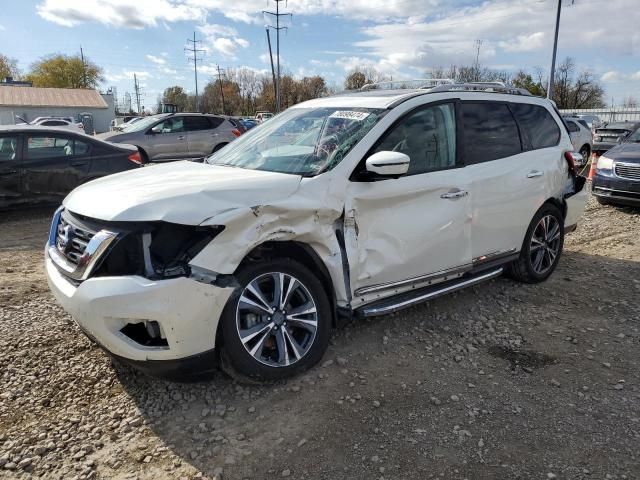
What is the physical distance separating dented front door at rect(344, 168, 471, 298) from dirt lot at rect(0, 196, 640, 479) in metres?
0.58

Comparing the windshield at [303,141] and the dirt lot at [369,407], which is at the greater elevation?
the windshield at [303,141]

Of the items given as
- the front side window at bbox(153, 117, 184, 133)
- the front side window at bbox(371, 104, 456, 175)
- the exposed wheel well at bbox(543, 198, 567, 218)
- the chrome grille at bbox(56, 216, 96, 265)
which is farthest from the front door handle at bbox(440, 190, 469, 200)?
the front side window at bbox(153, 117, 184, 133)

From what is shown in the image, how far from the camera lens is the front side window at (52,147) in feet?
26.0

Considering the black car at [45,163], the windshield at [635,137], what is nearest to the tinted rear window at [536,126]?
the windshield at [635,137]

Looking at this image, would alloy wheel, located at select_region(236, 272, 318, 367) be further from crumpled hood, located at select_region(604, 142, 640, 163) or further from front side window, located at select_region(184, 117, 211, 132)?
front side window, located at select_region(184, 117, 211, 132)

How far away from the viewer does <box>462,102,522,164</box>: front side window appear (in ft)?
14.1

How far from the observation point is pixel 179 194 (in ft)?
9.65

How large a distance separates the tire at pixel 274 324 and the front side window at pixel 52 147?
21.2 feet

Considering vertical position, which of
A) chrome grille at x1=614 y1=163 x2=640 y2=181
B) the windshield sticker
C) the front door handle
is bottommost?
chrome grille at x1=614 y1=163 x2=640 y2=181

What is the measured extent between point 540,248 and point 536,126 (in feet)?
3.99

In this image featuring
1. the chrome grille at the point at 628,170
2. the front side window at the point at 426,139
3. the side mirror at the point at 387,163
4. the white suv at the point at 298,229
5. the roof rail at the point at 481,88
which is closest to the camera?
the white suv at the point at 298,229

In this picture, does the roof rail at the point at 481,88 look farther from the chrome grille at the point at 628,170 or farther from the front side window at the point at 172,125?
the front side window at the point at 172,125

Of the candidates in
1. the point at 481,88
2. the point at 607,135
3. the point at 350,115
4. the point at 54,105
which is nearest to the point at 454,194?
the point at 350,115

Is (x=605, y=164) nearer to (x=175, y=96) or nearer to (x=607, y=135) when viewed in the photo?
(x=607, y=135)
